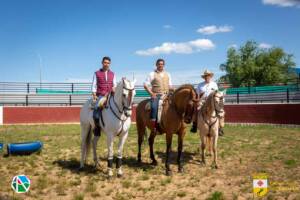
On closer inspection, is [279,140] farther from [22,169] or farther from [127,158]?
[22,169]

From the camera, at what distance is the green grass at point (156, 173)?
21.9 feet

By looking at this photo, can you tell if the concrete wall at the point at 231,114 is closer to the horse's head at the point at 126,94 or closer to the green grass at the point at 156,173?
the green grass at the point at 156,173

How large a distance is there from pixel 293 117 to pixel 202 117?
37.1 ft

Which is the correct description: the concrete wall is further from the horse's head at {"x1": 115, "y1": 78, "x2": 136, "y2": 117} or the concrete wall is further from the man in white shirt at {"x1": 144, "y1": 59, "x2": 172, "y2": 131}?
the horse's head at {"x1": 115, "y1": 78, "x2": 136, "y2": 117}

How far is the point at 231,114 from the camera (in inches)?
873

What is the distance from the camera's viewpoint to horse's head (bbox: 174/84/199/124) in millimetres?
7660

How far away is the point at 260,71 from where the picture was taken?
5041cm

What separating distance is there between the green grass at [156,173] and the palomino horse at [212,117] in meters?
0.78

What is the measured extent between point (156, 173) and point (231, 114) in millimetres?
15058

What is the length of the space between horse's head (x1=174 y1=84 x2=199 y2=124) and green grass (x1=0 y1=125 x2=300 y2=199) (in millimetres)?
1573

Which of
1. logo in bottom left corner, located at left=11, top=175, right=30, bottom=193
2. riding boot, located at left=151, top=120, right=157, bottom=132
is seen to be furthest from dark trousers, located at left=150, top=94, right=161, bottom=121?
logo in bottom left corner, located at left=11, top=175, right=30, bottom=193

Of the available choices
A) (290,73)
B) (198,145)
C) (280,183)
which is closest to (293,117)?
(198,145)

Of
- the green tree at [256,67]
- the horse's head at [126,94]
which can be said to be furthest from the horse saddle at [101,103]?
the green tree at [256,67]

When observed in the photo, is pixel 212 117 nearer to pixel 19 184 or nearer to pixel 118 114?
pixel 118 114
